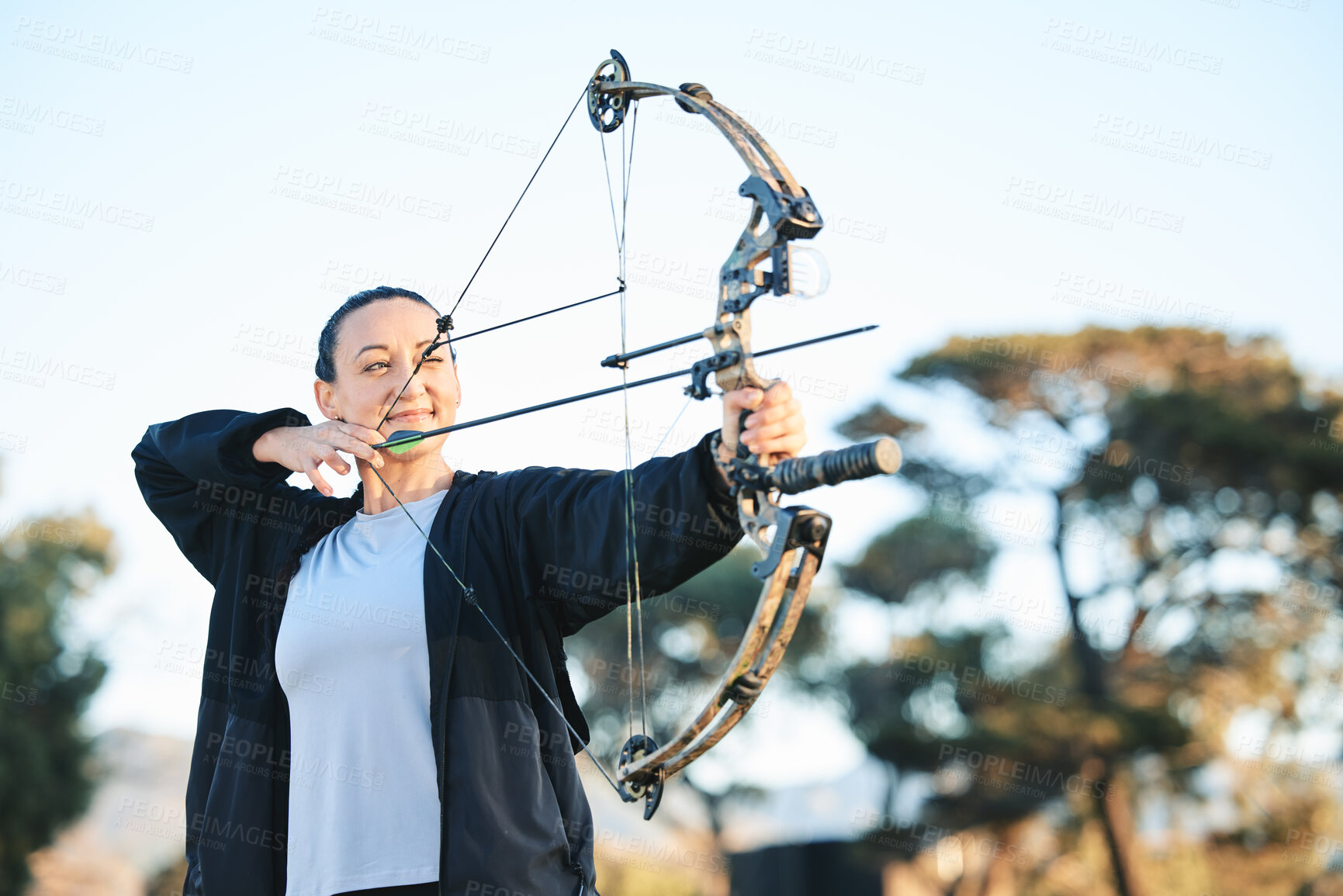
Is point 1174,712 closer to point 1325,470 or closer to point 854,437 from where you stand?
point 1325,470

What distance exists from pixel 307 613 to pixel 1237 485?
42.8 ft

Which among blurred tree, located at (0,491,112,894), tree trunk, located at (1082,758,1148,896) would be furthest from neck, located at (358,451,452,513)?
blurred tree, located at (0,491,112,894)

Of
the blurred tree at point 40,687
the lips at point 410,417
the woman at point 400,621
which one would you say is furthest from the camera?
the blurred tree at point 40,687

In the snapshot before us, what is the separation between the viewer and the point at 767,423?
1.65 m

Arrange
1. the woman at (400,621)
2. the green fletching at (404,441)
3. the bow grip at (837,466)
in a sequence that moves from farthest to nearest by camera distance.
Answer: the green fletching at (404,441) → the woman at (400,621) → the bow grip at (837,466)

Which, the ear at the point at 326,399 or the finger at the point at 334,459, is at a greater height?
the ear at the point at 326,399

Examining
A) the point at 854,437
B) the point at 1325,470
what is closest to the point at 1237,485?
the point at 1325,470

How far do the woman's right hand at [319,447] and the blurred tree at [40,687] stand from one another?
13046 mm

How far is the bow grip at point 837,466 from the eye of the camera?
4.75ft

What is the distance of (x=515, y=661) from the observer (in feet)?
6.57

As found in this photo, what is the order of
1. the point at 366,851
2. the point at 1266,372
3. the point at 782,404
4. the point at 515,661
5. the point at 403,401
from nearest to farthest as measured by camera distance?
the point at 782,404
the point at 366,851
the point at 515,661
the point at 403,401
the point at 1266,372

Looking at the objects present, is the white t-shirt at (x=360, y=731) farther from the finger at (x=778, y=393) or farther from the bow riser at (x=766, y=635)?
the finger at (x=778, y=393)

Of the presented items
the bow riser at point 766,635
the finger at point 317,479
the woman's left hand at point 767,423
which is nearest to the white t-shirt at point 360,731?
the finger at point 317,479

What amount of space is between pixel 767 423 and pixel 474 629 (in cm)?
71
